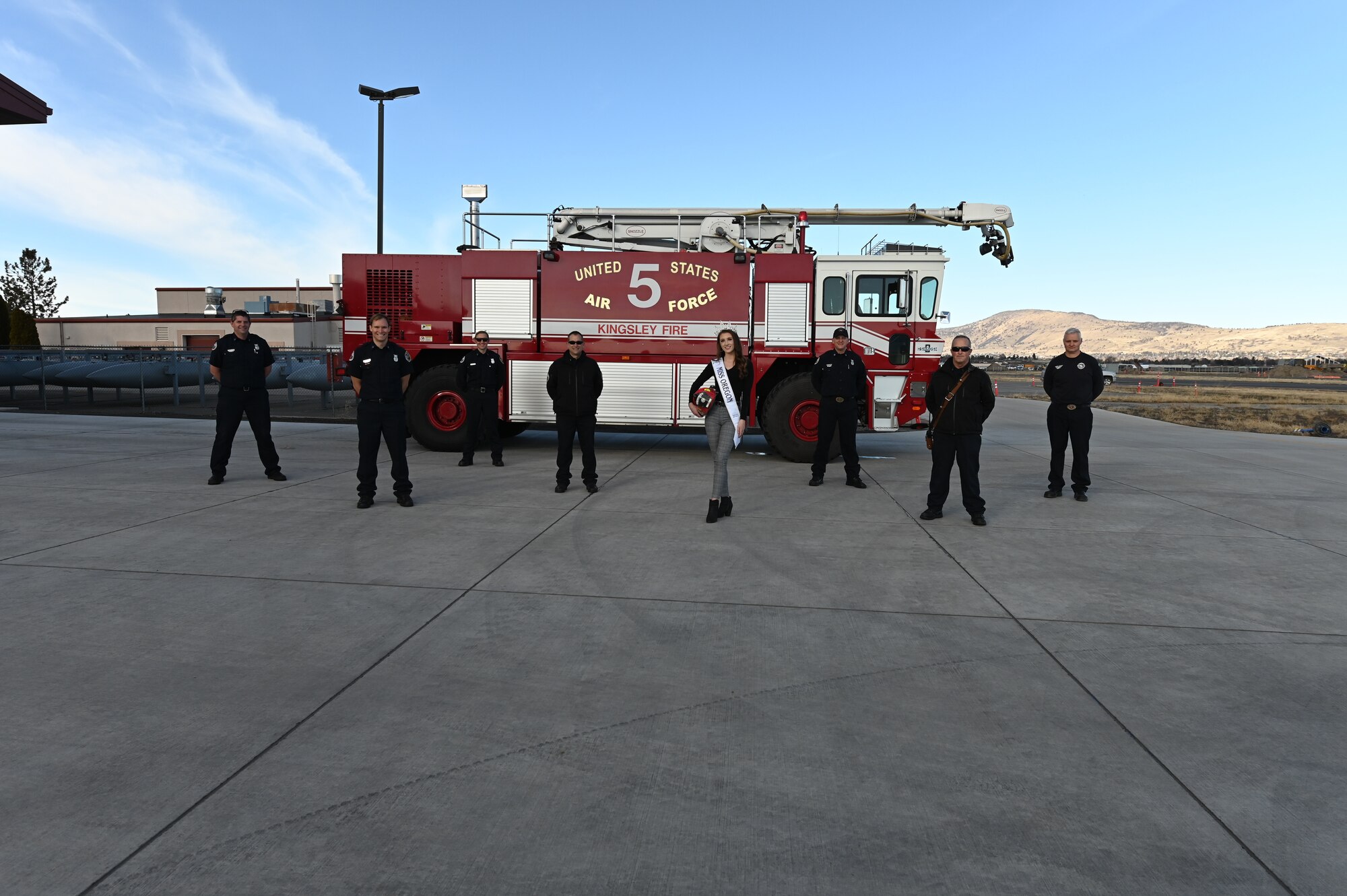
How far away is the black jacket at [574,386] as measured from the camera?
8836 millimetres

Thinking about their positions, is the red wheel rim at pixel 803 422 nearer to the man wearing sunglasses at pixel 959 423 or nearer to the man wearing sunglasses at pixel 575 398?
the man wearing sunglasses at pixel 575 398

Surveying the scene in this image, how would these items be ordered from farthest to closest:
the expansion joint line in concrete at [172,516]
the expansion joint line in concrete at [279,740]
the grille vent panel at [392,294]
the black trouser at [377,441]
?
1. the grille vent panel at [392,294]
2. the black trouser at [377,441]
3. the expansion joint line in concrete at [172,516]
4. the expansion joint line in concrete at [279,740]

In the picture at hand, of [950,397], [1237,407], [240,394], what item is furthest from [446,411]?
[1237,407]

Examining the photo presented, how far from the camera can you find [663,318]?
38.9ft

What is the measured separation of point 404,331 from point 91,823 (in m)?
10.4

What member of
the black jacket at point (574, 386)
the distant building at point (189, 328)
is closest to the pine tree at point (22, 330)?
the distant building at point (189, 328)

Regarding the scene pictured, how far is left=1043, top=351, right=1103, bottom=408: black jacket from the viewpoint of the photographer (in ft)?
28.2

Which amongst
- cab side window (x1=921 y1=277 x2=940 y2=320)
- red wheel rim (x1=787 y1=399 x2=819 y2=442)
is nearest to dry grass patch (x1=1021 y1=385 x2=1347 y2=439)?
cab side window (x1=921 y1=277 x2=940 y2=320)

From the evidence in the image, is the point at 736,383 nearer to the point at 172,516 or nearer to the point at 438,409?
the point at 172,516

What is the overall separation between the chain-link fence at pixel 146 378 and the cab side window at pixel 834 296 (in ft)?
37.5

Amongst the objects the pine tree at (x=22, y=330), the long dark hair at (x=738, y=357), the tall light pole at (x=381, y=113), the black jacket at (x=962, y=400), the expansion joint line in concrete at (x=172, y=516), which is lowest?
the expansion joint line in concrete at (x=172, y=516)

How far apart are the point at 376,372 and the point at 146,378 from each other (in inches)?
668

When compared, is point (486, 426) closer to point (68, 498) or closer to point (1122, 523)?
point (68, 498)

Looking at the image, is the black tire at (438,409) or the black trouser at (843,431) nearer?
the black trouser at (843,431)
